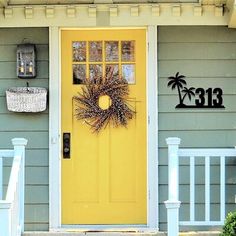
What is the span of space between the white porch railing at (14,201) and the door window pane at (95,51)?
1242mm

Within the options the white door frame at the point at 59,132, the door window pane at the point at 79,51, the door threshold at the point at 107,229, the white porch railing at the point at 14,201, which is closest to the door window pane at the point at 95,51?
the door window pane at the point at 79,51

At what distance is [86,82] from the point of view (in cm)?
577

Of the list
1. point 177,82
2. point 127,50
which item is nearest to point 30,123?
point 127,50

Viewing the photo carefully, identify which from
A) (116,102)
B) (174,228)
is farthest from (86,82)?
(174,228)

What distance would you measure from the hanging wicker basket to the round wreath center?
0.54m

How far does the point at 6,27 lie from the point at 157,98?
1.63 m

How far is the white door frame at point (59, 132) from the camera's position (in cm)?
565

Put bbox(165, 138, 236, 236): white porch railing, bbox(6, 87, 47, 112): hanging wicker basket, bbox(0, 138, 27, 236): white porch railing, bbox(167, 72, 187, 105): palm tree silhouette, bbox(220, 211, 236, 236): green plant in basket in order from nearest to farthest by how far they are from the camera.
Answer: bbox(0, 138, 27, 236): white porch railing < bbox(220, 211, 236, 236): green plant in basket < bbox(165, 138, 236, 236): white porch railing < bbox(6, 87, 47, 112): hanging wicker basket < bbox(167, 72, 187, 105): palm tree silhouette

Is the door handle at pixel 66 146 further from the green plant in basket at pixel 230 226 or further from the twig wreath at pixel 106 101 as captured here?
the green plant in basket at pixel 230 226

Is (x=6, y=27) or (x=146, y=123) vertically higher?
(x=6, y=27)

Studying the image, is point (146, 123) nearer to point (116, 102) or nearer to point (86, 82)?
point (116, 102)

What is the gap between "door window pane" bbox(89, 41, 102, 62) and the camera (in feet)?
19.0

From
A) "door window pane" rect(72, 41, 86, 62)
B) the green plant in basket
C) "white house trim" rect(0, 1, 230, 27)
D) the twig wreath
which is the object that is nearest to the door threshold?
the twig wreath

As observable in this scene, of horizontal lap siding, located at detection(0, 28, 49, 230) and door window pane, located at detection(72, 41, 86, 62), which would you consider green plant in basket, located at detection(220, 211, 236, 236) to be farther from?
door window pane, located at detection(72, 41, 86, 62)
